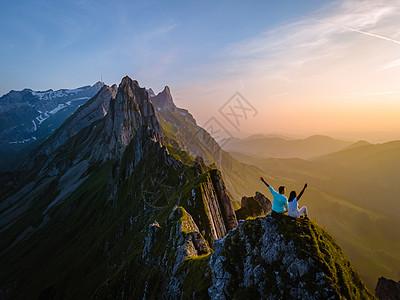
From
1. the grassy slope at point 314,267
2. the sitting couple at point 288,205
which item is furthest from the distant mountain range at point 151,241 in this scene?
the sitting couple at point 288,205

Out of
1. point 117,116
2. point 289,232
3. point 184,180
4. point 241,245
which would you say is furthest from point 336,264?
point 117,116

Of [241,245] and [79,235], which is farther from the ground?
[241,245]

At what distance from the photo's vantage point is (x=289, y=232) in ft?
49.5

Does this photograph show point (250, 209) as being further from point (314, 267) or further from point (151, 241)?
point (314, 267)

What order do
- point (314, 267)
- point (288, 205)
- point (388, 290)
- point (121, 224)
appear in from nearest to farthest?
point (314, 267) < point (288, 205) < point (388, 290) < point (121, 224)

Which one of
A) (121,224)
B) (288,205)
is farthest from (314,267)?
(121,224)

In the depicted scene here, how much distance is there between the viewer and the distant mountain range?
1476 cm

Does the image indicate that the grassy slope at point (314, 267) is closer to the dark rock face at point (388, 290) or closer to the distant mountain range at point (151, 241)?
the distant mountain range at point (151, 241)

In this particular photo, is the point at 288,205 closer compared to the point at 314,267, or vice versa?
the point at 314,267

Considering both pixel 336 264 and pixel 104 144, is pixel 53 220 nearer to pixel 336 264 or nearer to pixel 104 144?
pixel 104 144

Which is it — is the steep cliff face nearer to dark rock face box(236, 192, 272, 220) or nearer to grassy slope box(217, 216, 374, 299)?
dark rock face box(236, 192, 272, 220)

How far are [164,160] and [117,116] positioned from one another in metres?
112

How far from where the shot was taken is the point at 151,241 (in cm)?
4022

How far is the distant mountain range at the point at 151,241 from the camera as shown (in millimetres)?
14758
